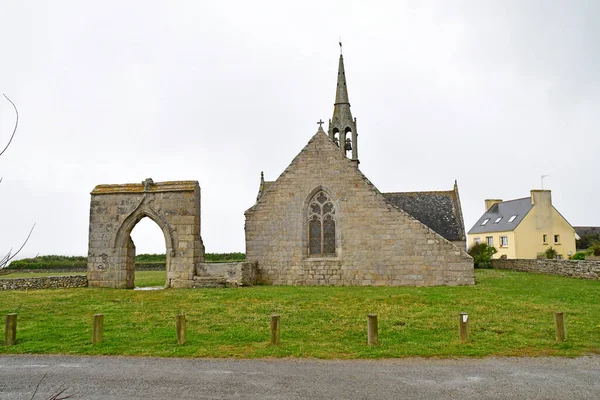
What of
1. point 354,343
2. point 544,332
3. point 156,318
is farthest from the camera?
point 156,318

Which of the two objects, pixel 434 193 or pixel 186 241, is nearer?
pixel 186 241

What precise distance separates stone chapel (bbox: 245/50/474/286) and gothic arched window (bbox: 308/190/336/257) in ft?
0.14

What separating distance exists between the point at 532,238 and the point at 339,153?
26725 millimetres

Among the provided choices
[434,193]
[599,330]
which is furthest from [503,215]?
[599,330]

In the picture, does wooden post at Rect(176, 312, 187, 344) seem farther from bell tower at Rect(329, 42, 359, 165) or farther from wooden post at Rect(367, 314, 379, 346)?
bell tower at Rect(329, 42, 359, 165)

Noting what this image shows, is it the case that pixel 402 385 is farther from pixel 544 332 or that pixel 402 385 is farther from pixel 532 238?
pixel 532 238

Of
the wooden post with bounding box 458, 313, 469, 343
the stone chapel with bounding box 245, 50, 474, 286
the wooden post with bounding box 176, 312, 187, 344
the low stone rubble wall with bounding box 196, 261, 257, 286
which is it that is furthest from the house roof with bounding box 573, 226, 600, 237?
the wooden post with bounding box 176, 312, 187, 344

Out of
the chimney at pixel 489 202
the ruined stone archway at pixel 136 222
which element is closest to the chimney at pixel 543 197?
the chimney at pixel 489 202

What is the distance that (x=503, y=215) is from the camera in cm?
4316

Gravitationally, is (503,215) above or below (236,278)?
above

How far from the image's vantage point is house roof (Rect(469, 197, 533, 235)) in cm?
3990

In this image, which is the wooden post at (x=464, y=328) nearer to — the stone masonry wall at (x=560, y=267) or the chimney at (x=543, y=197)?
the stone masonry wall at (x=560, y=267)

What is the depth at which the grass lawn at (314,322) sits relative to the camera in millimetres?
8039

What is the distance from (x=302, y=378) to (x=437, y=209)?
2574 centimetres
